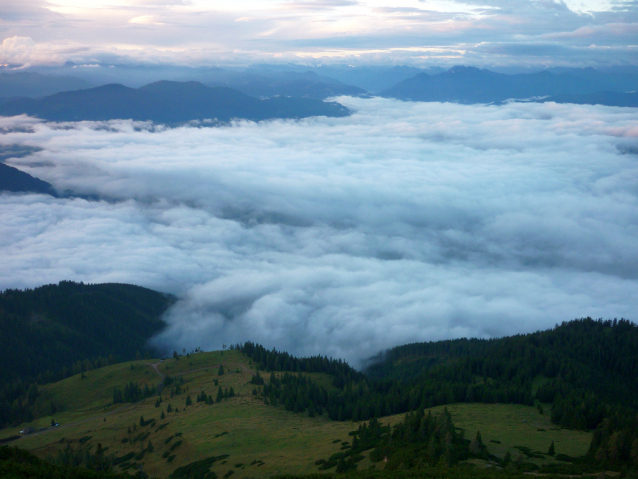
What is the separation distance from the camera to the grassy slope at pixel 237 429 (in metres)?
79.6

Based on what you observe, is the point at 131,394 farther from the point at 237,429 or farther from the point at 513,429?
the point at 513,429

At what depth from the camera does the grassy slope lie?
79.6 m

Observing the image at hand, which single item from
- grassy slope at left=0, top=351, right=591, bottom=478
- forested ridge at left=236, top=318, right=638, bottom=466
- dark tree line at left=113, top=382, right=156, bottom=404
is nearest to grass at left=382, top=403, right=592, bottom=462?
grassy slope at left=0, top=351, right=591, bottom=478

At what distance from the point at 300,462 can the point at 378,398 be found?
4870cm

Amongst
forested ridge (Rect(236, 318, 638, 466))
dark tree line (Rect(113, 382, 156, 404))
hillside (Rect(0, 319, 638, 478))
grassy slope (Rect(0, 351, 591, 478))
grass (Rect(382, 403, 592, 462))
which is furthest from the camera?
dark tree line (Rect(113, 382, 156, 404))

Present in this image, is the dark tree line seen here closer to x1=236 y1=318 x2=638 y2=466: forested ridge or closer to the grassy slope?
the grassy slope

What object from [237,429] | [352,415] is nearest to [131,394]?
[237,429]

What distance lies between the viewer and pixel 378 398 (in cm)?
12019

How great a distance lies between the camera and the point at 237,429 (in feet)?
340

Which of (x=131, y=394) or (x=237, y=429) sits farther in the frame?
(x=131, y=394)

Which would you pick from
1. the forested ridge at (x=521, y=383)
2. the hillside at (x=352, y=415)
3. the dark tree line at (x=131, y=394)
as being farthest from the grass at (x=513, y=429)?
the dark tree line at (x=131, y=394)

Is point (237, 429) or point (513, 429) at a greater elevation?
point (513, 429)

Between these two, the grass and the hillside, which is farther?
the grass

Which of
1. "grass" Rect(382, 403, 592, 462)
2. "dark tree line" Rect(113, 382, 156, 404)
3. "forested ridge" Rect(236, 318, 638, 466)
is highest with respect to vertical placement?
"grass" Rect(382, 403, 592, 462)
